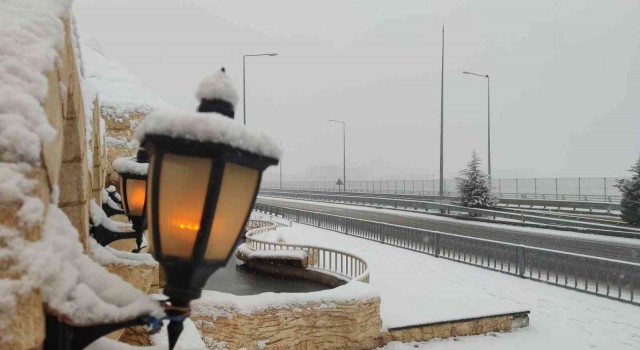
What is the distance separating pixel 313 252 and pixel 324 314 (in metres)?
5.79

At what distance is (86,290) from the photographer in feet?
4.72

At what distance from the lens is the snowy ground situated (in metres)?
10.2

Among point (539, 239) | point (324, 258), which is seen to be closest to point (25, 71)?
point (324, 258)

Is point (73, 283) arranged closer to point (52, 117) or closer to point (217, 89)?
point (52, 117)

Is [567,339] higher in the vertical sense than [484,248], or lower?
lower

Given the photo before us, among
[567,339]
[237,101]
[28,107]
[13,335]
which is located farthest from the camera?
[567,339]

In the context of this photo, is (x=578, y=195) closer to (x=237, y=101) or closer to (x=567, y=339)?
(x=567, y=339)

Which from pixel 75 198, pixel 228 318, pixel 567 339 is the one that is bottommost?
pixel 567 339

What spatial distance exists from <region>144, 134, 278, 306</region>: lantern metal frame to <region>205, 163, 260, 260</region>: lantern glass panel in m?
0.01

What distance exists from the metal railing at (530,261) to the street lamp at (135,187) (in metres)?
12.9

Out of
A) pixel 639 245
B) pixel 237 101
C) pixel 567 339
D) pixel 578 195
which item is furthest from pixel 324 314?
pixel 578 195

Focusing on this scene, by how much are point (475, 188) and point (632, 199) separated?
8.82 metres

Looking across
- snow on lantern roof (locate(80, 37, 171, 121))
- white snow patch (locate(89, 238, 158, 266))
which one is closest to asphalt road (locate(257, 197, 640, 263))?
snow on lantern roof (locate(80, 37, 171, 121))

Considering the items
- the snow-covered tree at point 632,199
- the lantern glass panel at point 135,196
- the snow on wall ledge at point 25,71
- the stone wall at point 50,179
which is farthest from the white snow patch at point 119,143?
the snow-covered tree at point 632,199
